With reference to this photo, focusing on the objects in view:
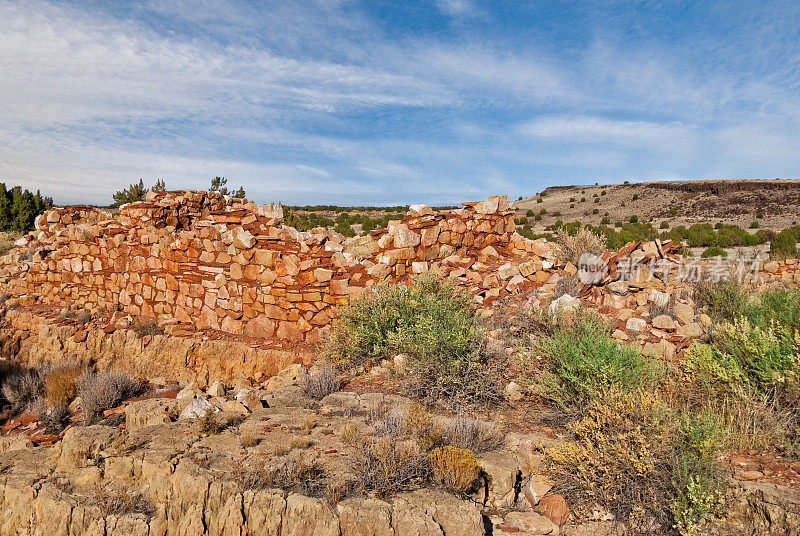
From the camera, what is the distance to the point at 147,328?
28.6 feet

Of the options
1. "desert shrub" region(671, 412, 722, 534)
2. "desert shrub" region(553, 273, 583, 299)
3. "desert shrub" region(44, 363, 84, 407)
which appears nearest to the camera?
"desert shrub" region(671, 412, 722, 534)

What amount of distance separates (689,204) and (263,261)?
115 ft

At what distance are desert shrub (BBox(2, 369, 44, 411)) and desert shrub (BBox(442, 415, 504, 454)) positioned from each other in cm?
602

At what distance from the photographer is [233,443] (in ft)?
12.4

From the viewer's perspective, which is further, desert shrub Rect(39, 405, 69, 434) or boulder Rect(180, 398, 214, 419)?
desert shrub Rect(39, 405, 69, 434)

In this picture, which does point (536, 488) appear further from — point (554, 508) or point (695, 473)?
point (695, 473)

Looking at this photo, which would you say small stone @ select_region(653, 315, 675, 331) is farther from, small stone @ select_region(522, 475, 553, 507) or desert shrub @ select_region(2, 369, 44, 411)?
desert shrub @ select_region(2, 369, 44, 411)

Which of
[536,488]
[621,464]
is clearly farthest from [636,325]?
[536,488]

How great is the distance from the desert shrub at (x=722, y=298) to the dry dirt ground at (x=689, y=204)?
21.7 m

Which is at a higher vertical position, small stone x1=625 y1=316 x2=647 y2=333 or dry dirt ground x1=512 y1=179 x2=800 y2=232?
dry dirt ground x1=512 y1=179 x2=800 y2=232

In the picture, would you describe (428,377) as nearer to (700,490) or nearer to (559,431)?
(559,431)

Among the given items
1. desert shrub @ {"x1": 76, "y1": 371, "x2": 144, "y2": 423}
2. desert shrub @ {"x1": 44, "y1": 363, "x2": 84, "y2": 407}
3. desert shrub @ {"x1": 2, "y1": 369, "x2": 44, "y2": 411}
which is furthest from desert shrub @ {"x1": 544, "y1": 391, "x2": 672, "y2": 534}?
desert shrub @ {"x1": 2, "y1": 369, "x2": 44, "y2": 411}

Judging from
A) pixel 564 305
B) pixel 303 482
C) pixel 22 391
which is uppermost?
pixel 564 305

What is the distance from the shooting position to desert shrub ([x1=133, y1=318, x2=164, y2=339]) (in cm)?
860
